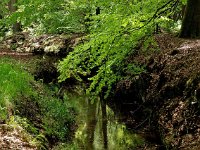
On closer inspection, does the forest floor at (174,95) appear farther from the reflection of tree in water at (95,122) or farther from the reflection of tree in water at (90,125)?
the reflection of tree in water at (90,125)

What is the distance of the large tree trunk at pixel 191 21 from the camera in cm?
1485

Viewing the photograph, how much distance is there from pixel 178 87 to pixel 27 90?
15.2ft

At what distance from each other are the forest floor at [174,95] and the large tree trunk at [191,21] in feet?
3.08

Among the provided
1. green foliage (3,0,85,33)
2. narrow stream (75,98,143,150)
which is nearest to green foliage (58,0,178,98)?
narrow stream (75,98,143,150)

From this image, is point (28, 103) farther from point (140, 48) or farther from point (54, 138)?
point (140, 48)

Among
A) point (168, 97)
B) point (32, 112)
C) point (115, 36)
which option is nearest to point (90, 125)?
point (168, 97)

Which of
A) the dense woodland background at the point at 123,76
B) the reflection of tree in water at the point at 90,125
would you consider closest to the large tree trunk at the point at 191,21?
the dense woodland background at the point at 123,76

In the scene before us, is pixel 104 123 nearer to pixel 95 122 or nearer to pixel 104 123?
pixel 104 123

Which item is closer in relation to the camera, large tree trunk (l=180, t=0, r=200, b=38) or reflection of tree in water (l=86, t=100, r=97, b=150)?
reflection of tree in water (l=86, t=100, r=97, b=150)

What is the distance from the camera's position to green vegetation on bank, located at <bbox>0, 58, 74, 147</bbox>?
352 inches

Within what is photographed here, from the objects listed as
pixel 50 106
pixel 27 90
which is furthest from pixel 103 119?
pixel 27 90

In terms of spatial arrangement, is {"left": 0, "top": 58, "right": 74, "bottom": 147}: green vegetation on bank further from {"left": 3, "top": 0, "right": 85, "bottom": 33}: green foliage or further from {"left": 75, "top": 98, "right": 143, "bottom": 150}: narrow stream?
{"left": 3, "top": 0, "right": 85, "bottom": 33}: green foliage

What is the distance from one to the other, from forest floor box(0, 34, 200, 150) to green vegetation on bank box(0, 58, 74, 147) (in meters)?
1.17

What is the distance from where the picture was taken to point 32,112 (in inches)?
408
